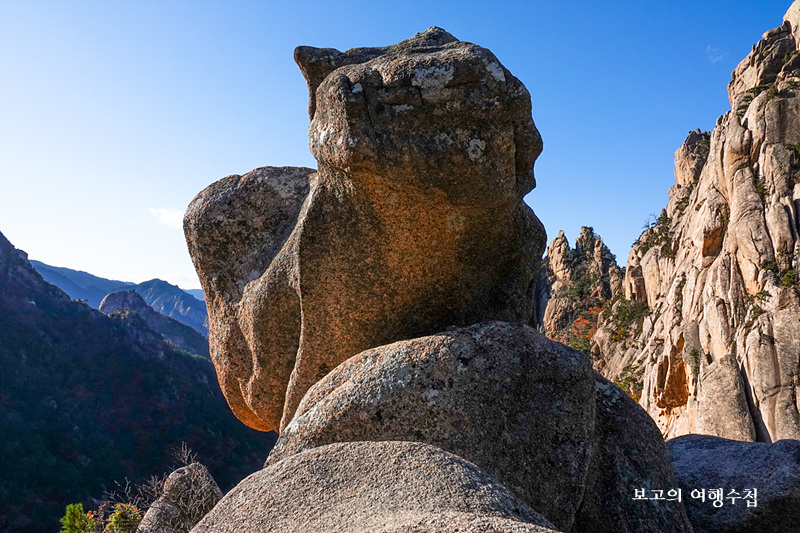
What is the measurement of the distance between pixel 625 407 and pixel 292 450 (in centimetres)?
199

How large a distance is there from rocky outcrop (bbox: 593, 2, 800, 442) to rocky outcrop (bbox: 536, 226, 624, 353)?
1164 centimetres

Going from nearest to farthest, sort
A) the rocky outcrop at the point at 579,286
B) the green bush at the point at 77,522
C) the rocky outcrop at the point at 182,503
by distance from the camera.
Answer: the rocky outcrop at the point at 182,503
the green bush at the point at 77,522
the rocky outcrop at the point at 579,286

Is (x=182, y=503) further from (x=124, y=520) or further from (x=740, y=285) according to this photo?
(x=740, y=285)

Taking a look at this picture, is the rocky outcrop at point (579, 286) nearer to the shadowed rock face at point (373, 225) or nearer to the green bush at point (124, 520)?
the green bush at point (124, 520)

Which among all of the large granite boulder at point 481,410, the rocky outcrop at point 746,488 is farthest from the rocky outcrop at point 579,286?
the large granite boulder at point 481,410

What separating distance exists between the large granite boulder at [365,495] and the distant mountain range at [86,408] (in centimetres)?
4552

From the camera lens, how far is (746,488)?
3697 millimetres

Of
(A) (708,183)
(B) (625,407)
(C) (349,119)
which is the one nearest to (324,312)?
(C) (349,119)

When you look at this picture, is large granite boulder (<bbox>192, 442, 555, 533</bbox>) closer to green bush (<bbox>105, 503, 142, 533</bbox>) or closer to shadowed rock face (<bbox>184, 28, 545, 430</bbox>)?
shadowed rock face (<bbox>184, 28, 545, 430</bbox>)

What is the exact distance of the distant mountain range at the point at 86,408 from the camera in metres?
42.5

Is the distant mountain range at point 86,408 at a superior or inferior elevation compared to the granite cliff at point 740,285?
inferior

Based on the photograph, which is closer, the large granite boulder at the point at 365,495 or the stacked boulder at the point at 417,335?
the large granite boulder at the point at 365,495

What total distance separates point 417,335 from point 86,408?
57.7 m

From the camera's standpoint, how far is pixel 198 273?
4.92m
